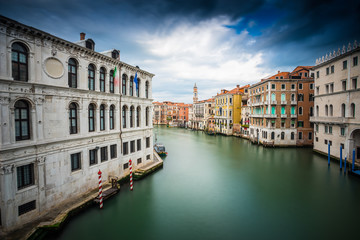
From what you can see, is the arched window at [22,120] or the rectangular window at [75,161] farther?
the rectangular window at [75,161]

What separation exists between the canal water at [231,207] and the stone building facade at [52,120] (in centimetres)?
188

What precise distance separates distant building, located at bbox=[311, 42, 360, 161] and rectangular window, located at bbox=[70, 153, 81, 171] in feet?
70.3

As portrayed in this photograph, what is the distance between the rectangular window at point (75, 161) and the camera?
9727mm

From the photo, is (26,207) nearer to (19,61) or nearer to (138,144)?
(19,61)

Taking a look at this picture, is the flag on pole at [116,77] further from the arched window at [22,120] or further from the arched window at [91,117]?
the arched window at [22,120]

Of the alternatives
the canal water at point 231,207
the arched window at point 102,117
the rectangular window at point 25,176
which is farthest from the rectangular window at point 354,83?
the rectangular window at point 25,176

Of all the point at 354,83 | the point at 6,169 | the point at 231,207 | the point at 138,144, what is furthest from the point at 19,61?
the point at 354,83

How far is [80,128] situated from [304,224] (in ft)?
39.6

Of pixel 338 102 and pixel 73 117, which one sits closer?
pixel 73 117

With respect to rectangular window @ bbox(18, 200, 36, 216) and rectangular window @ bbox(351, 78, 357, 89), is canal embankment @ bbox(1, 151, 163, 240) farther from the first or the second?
rectangular window @ bbox(351, 78, 357, 89)

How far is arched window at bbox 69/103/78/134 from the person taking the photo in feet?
31.5

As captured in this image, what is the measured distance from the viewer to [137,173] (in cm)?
1419

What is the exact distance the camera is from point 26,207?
759 centimetres

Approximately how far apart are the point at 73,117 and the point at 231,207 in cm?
989
